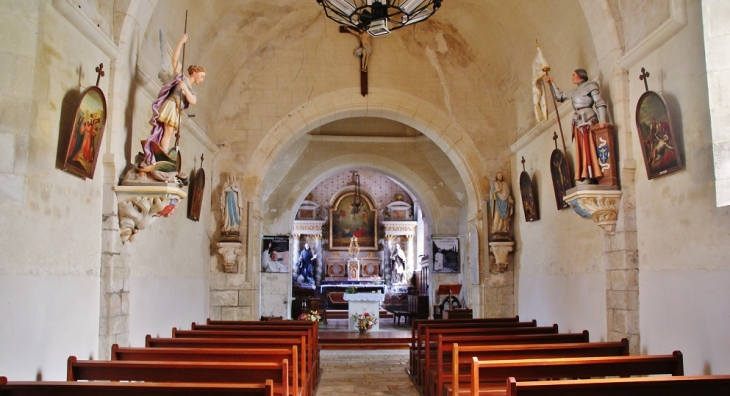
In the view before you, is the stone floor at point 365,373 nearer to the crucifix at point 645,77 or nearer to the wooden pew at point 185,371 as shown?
the wooden pew at point 185,371

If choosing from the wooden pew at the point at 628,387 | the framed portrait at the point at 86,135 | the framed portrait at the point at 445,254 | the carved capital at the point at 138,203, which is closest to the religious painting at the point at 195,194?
the carved capital at the point at 138,203

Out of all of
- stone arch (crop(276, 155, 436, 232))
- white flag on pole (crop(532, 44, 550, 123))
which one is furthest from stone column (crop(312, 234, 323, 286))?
white flag on pole (crop(532, 44, 550, 123))

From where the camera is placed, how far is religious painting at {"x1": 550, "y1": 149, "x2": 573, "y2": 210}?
718 centimetres

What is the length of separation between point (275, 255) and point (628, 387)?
962cm

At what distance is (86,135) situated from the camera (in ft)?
16.3

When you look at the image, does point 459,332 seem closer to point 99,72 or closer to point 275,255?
point 99,72

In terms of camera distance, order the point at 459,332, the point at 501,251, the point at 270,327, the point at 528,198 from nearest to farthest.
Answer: the point at 459,332 → the point at 270,327 → the point at 528,198 → the point at 501,251

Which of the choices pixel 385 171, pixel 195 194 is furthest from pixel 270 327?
pixel 385 171

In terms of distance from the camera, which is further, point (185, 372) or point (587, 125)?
point (587, 125)

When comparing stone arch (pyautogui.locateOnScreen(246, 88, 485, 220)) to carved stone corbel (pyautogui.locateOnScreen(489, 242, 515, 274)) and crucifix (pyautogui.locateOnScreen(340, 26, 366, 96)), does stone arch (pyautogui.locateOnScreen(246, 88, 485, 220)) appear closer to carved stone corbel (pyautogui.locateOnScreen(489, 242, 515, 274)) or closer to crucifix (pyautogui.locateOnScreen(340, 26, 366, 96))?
crucifix (pyautogui.locateOnScreen(340, 26, 366, 96))

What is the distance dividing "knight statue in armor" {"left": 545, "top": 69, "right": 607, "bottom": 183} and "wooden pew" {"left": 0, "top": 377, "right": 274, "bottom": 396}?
405 cm

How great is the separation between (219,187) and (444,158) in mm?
6461

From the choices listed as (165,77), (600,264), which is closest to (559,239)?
(600,264)

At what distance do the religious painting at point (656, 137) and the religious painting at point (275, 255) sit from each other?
8381 millimetres
